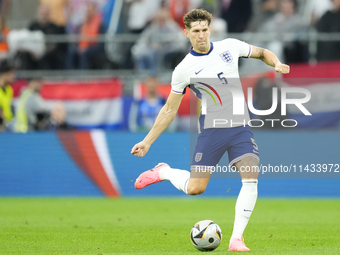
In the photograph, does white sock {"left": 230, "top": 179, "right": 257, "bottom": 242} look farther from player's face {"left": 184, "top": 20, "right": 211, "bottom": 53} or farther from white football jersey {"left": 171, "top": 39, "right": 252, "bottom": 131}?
player's face {"left": 184, "top": 20, "right": 211, "bottom": 53}

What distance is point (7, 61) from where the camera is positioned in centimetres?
1633

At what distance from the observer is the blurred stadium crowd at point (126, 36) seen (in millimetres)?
15312

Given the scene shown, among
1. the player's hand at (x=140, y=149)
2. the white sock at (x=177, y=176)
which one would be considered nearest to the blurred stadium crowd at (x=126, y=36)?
the white sock at (x=177, y=176)

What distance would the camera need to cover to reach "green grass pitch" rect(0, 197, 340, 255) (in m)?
7.30

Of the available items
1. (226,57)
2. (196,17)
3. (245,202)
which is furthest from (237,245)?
(196,17)

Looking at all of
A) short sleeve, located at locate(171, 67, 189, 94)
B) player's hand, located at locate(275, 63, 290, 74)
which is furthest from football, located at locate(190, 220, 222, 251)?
player's hand, located at locate(275, 63, 290, 74)

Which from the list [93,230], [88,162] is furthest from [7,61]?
[93,230]

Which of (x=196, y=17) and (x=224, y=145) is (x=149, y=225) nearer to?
(x=224, y=145)

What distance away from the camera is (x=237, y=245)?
6887 mm

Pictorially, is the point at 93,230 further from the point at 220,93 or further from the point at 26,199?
the point at 26,199

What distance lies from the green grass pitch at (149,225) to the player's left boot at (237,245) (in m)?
0.12

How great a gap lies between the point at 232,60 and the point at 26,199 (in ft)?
26.5

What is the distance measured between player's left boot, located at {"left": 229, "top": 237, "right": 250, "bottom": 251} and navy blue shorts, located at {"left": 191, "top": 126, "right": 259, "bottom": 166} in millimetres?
896

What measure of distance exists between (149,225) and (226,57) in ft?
11.4
